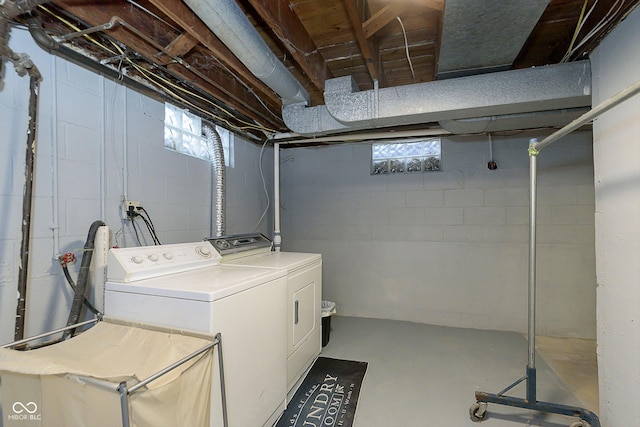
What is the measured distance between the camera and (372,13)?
64.4 inches

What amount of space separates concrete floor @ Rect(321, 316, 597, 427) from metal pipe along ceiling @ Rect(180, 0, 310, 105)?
7.42 ft

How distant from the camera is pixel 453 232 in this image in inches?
129

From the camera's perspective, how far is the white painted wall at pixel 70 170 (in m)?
1.32

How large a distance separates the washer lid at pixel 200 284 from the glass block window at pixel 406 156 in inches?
91.3

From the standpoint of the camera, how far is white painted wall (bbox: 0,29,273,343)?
4.34 ft

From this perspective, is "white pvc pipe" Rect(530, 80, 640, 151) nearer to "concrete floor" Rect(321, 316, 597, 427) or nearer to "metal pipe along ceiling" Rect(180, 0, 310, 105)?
"metal pipe along ceiling" Rect(180, 0, 310, 105)

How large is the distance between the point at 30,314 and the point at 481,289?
3.76 m

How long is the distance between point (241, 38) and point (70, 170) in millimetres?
1201

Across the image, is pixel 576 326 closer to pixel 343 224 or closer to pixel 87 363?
pixel 343 224

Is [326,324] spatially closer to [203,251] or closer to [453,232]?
[203,251]

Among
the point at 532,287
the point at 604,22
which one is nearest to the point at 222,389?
the point at 532,287

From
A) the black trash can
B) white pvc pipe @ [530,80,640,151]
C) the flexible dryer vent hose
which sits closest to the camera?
white pvc pipe @ [530,80,640,151]

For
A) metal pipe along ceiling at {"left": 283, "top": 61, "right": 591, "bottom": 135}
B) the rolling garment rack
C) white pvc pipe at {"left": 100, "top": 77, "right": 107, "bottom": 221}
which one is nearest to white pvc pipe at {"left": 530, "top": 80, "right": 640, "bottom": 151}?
the rolling garment rack

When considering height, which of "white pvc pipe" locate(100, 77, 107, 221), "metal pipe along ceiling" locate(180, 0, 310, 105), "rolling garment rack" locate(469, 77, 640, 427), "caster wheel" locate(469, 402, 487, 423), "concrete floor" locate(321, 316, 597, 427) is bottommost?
"concrete floor" locate(321, 316, 597, 427)
